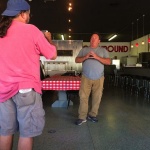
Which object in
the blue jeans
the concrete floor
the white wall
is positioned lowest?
the concrete floor

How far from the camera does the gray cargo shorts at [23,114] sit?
185cm

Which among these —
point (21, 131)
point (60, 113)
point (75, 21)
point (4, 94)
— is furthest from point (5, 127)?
point (75, 21)

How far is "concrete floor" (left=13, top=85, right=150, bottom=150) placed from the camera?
10.7 feet

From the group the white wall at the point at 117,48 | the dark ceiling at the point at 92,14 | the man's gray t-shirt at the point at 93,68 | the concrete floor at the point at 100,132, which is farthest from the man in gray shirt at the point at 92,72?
the white wall at the point at 117,48

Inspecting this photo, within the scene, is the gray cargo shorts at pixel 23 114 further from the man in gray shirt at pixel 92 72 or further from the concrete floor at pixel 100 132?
the man in gray shirt at pixel 92 72

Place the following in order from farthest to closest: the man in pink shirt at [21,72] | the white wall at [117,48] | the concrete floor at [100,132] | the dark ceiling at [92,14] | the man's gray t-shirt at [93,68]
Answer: the white wall at [117,48] → the dark ceiling at [92,14] → the man's gray t-shirt at [93,68] → the concrete floor at [100,132] → the man in pink shirt at [21,72]

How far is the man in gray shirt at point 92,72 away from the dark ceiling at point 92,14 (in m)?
4.75

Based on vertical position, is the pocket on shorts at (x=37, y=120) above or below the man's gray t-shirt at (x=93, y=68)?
below

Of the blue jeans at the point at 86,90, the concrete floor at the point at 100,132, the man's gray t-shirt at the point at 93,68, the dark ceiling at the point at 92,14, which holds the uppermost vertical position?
the dark ceiling at the point at 92,14

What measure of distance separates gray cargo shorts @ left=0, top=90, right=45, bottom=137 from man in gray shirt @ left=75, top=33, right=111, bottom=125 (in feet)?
8.31

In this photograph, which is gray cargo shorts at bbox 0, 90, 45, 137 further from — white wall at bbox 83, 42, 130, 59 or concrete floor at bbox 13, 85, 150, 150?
white wall at bbox 83, 42, 130, 59

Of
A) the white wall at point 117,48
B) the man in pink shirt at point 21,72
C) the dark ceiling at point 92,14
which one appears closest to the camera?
the man in pink shirt at point 21,72

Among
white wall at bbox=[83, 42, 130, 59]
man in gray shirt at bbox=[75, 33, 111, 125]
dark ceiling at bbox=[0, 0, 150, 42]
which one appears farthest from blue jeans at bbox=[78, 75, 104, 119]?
white wall at bbox=[83, 42, 130, 59]

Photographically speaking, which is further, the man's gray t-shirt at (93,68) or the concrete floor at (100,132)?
the man's gray t-shirt at (93,68)
